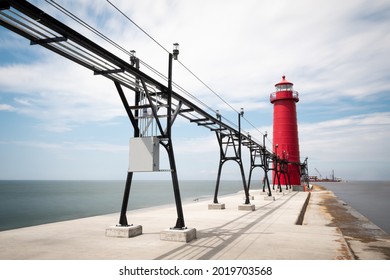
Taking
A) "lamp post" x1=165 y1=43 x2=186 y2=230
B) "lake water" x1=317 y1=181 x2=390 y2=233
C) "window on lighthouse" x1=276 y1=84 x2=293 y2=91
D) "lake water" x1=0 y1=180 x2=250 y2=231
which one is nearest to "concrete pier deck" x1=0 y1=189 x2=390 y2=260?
"lamp post" x1=165 y1=43 x2=186 y2=230

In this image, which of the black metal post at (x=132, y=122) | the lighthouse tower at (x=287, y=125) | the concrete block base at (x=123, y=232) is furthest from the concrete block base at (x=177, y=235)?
the lighthouse tower at (x=287, y=125)

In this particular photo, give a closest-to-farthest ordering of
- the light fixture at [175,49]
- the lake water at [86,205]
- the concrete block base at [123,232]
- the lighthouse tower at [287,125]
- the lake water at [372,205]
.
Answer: the concrete block base at [123,232] < the light fixture at [175,49] < the lake water at [372,205] < the lake water at [86,205] < the lighthouse tower at [287,125]

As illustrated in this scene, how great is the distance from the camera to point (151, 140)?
9.00 metres

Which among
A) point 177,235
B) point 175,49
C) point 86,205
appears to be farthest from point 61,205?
point 175,49

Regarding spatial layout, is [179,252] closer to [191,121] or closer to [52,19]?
[52,19]

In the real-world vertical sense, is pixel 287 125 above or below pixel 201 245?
above

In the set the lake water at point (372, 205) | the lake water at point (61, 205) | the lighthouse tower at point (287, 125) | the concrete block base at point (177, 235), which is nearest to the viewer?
the concrete block base at point (177, 235)

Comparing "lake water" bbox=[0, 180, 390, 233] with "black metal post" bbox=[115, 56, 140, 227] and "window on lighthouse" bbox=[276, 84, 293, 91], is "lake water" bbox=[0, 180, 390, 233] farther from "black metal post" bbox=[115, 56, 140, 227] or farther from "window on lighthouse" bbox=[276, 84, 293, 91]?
"window on lighthouse" bbox=[276, 84, 293, 91]

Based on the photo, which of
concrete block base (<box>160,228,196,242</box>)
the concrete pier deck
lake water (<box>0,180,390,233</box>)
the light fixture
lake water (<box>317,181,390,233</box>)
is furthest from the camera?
lake water (<box>0,180,390,233</box>)

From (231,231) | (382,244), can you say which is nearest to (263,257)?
(231,231)

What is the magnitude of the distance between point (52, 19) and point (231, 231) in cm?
866

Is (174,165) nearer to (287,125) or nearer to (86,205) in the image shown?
(287,125)

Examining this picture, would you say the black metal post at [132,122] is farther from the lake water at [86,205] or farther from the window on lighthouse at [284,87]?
the window on lighthouse at [284,87]

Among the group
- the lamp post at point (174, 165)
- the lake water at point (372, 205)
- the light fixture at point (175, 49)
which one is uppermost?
the light fixture at point (175, 49)
